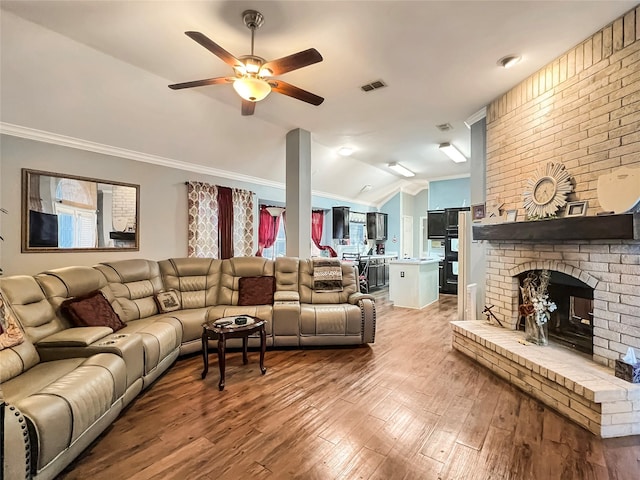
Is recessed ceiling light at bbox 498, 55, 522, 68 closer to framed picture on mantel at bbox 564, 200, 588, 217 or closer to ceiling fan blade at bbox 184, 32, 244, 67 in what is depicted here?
framed picture on mantel at bbox 564, 200, 588, 217

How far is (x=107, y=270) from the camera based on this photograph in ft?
11.1

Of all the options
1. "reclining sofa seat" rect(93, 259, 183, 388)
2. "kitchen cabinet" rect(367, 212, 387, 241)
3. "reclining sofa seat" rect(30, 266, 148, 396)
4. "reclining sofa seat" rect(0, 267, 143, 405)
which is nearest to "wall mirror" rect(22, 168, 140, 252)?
"reclining sofa seat" rect(93, 259, 183, 388)

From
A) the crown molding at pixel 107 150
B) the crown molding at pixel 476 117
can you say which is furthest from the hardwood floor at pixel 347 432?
the crown molding at pixel 476 117

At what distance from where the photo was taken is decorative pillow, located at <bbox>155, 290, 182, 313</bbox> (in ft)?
11.9

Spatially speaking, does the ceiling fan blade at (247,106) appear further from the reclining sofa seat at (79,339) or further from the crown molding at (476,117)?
the crown molding at (476,117)

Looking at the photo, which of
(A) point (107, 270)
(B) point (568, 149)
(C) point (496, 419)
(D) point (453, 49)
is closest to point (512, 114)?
(B) point (568, 149)

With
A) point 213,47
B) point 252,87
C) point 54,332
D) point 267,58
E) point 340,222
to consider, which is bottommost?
point 54,332

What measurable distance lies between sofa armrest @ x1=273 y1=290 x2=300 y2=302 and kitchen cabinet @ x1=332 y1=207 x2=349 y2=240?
13.8ft

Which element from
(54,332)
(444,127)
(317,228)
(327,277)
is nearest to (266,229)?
(317,228)

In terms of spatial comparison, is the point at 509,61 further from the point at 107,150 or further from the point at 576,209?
the point at 107,150

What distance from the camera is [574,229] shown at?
2516 millimetres

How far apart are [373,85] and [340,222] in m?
4.74

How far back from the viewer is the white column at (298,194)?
4.79 meters

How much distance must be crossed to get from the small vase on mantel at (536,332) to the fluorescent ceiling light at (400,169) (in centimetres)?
464
